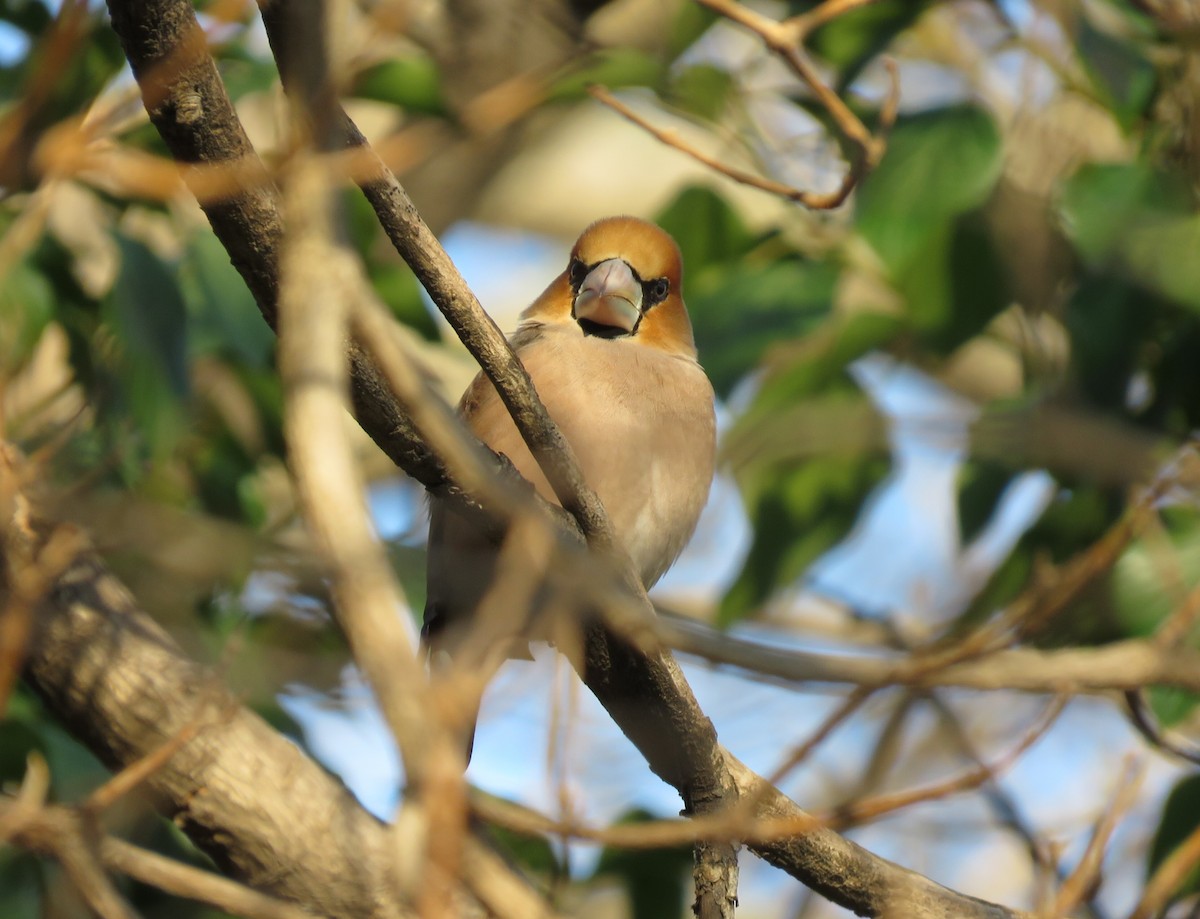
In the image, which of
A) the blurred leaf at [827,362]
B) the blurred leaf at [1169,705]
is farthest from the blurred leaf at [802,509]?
the blurred leaf at [1169,705]

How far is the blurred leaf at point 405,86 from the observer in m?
4.70

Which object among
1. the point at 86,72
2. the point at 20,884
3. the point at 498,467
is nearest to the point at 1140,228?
the point at 498,467

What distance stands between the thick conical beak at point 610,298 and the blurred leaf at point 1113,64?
150cm

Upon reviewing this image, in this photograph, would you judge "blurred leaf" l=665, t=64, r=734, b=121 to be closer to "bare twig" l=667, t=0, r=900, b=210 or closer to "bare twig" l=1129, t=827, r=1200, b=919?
"bare twig" l=667, t=0, r=900, b=210

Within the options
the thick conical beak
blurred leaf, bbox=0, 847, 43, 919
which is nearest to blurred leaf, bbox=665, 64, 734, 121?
the thick conical beak

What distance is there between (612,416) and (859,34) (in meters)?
1.44

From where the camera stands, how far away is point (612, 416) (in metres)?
4.20

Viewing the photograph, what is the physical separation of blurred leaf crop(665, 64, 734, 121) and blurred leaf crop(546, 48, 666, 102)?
0.32ft

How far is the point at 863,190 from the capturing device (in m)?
4.32

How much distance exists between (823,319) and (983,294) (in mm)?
497

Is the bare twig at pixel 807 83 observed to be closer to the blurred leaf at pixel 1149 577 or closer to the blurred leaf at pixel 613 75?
the blurred leaf at pixel 613 75

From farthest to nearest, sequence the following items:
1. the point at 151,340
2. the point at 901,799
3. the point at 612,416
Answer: the point at 612,416, the point at 151,340, the point at 901,799

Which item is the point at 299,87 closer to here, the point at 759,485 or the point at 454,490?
the point at 454,490

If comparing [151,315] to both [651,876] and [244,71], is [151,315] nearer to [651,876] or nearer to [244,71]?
[244,71]
